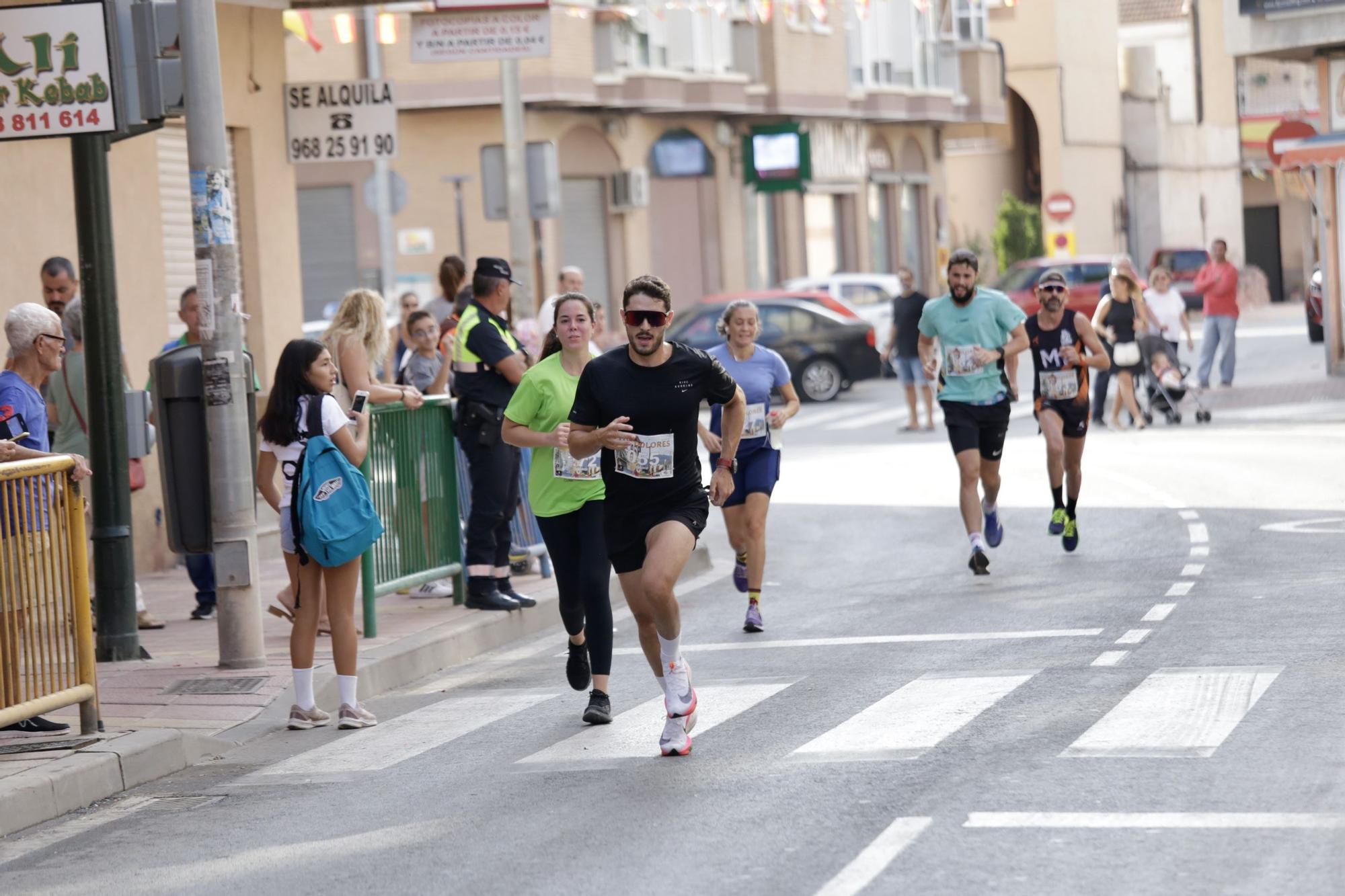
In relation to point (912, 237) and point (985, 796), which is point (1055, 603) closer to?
point (985, 796)

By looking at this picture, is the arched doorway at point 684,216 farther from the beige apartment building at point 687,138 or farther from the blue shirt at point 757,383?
the blue shirt at point 757,383


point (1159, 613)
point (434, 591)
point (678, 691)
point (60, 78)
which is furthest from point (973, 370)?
point (60, 78)

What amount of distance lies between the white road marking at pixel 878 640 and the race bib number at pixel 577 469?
2045mm

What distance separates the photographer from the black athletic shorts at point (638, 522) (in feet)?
28.2

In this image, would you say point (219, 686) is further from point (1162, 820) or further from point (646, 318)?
point (1162, 820)

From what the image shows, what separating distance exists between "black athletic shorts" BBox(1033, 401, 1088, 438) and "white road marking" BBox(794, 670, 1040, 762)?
520 cm

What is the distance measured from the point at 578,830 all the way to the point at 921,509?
1096 cm

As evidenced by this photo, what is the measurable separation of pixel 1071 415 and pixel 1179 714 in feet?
21.1

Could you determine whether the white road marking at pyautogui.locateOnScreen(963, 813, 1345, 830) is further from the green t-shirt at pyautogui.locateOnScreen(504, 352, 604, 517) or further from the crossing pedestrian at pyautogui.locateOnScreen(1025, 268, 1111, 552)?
the crossing pedestrian at pyautogui.locateOnScreen(1025, 268, 1111, 552)

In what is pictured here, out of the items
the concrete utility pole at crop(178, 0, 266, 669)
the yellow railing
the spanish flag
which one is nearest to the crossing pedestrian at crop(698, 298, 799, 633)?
the concrete utility pole at crop(178, 0, 266, 669)

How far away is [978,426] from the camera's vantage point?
13625mm

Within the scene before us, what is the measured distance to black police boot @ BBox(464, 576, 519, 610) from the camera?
12.5 metres

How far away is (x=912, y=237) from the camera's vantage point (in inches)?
2041

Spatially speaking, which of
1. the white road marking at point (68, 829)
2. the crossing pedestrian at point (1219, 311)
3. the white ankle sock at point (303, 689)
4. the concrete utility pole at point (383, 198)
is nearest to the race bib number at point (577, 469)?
the white ankle sock at point (303, 689)
